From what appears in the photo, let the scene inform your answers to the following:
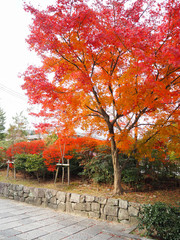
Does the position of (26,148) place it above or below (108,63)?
below

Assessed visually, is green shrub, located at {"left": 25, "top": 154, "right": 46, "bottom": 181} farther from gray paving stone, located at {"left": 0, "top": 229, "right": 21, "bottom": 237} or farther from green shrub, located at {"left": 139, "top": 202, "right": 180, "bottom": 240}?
green shrub, located at {"left": 139, "top": 202, "right": 180, "bottom": 240}

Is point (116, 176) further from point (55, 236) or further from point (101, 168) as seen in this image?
point (55, 236)

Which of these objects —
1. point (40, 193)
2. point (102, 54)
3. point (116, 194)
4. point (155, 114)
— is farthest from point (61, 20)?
point (40, 193)

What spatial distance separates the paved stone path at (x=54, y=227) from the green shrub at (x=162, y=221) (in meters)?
0.47

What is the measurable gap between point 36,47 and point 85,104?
2330 millimetres

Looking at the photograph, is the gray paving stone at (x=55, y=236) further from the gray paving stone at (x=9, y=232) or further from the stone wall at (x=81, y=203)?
the stone wall at (x=81, y=203)

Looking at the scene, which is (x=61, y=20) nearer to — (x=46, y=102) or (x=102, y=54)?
(x=102, y=54)

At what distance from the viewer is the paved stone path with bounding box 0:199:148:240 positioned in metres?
4.21

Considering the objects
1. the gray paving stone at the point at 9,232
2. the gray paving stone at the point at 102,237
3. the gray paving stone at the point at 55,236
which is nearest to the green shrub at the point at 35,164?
the gray paving stone at the point at 9,232

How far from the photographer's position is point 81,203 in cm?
619

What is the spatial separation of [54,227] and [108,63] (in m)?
5.16

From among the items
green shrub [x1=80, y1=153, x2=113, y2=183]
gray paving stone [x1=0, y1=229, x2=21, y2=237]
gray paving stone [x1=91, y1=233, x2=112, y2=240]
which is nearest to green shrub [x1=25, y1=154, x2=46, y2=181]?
green shrub [x1=80, y1=153, x2=113, y2=183]

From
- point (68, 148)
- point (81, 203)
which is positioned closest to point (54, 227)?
point (81, 203)

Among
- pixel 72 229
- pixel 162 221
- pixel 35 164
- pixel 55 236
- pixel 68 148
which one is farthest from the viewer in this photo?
pixel 35 164
